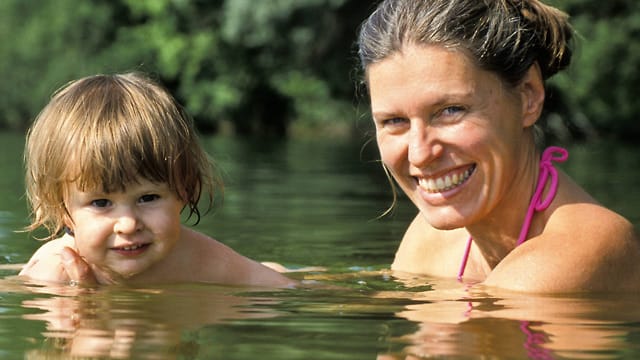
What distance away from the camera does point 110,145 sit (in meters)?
5.46

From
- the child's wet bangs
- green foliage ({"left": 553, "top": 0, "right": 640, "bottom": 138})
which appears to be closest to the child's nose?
the child's wet bangs

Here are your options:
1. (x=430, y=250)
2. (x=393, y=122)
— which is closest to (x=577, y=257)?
(x=393, y=122)

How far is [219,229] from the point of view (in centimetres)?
931

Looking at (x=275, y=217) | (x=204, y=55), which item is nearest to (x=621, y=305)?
(x=275, y=217)

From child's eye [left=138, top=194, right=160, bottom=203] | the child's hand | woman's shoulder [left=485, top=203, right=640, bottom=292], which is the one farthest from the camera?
the child's hand

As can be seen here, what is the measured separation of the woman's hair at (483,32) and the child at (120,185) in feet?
2.97

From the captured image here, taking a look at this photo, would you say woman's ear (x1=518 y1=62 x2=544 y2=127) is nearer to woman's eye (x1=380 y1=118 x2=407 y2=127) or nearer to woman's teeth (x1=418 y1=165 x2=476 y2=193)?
woman's teeth (x1=418 y1=165 x2=476 y2=193)

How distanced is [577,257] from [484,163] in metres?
0.52

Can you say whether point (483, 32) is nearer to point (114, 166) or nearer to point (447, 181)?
point (447, 181)

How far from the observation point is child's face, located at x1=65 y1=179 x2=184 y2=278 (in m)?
5.43

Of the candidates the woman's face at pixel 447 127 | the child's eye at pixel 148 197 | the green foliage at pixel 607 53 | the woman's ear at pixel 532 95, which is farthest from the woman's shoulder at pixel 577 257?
the green foliage at pixel 607 53

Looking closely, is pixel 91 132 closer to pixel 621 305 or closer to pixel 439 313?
pixel 439 313

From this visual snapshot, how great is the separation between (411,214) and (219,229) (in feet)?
6.57

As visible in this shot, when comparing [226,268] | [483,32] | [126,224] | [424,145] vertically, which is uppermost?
[483,32]
